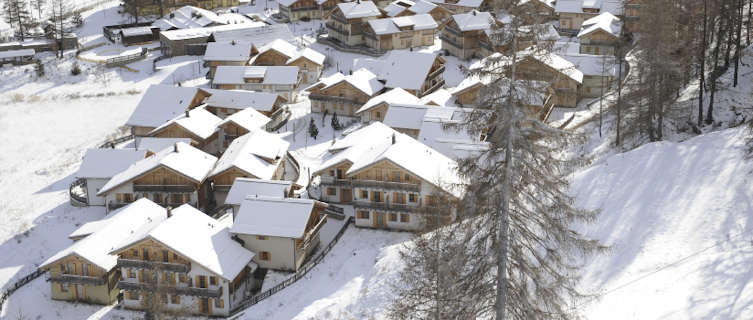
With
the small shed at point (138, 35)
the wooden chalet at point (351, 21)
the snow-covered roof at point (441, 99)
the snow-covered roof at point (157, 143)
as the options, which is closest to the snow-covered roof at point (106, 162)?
the snow-covered roof at point (157, 143)

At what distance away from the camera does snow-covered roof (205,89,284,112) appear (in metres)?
71.1

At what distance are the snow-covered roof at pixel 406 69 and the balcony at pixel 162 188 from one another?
27.7 meters

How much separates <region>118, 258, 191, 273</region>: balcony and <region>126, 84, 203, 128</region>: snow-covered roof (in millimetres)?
27363

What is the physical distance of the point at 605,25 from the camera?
265 ft

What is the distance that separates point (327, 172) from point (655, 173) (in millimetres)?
23218

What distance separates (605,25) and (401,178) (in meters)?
44.0

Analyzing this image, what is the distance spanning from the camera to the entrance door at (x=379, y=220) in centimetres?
4891

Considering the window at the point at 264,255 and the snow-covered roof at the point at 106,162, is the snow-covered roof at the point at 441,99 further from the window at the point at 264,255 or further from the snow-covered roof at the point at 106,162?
the window at the point at 264,255

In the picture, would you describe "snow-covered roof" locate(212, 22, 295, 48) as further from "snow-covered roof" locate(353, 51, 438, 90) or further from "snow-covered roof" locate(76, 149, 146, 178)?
"snow-covered roof" locate(76, 149, 146, 178)

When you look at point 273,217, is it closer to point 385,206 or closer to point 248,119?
point 385,206

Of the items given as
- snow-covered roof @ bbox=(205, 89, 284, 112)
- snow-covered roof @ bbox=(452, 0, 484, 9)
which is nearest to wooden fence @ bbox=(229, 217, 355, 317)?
snow-covered roof @ bbox=(205, 89, 284, 112)

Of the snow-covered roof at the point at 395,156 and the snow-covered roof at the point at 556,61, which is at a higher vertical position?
the snow-covered roof at the point at 556,61

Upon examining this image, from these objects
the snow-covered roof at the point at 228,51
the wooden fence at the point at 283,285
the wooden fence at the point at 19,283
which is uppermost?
the snow-covered roof at the point at 228,51

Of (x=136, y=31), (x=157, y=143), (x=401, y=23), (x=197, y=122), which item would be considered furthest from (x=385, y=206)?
(x=136, y=31)
